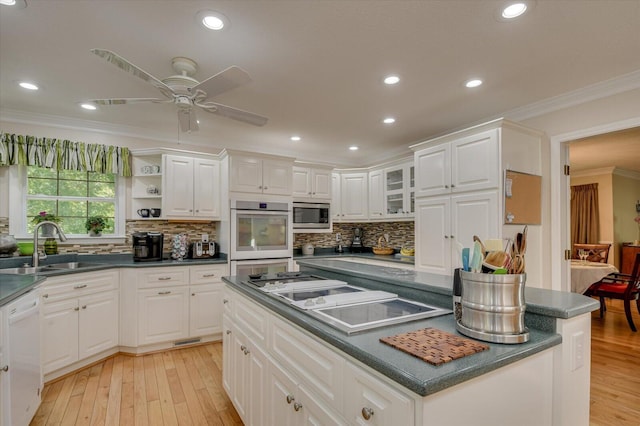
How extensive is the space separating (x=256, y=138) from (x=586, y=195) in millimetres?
7040

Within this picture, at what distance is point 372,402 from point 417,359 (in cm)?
18

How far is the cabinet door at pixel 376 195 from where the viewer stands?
15.6 feet

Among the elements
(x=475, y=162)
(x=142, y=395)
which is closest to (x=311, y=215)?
(x=475, y=162)

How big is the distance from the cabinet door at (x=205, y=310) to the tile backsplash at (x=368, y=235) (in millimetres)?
1657

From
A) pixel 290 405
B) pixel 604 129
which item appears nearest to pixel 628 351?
pixel 604 129

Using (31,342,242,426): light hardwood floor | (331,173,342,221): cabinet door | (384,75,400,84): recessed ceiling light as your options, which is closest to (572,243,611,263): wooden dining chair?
(331,173,342,221): cabinet door

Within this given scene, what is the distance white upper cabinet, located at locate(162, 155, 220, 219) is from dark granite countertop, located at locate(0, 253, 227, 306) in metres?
0.57

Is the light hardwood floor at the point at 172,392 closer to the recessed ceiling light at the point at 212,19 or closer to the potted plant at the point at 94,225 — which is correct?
the potted plant at the point at 94,225

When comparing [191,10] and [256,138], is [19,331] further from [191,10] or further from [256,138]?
[256,138]

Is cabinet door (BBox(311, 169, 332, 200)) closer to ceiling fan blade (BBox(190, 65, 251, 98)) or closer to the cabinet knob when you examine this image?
ceiling fan blade (BBox(190, 65, 251, 98))

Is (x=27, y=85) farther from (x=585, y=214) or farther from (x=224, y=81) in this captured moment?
(x=585, y=214)

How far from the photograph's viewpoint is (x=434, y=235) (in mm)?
3350

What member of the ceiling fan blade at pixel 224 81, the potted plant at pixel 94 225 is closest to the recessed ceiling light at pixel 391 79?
the ceiling fan blade at pixel 224 81

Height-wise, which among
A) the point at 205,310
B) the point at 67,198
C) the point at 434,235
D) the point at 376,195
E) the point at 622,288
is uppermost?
the point at 376,195
